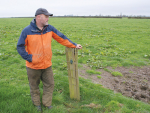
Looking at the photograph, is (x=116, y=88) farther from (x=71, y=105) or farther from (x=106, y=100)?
(x=71, y=105)

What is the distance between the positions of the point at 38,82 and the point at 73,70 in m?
1.03

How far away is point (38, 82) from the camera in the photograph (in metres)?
3.55

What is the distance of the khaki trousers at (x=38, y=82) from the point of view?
3.29 m

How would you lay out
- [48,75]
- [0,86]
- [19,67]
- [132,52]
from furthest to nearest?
[132,52] < [19,67] < [0,86] < [48,75]

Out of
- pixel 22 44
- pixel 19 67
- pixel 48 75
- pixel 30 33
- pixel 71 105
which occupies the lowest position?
pixel 71 105

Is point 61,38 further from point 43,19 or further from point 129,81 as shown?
point 129,81

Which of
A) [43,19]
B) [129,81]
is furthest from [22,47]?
[129,81]

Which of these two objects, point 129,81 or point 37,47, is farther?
point 129,81

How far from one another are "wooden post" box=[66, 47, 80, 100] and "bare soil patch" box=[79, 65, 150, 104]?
4.64 feet

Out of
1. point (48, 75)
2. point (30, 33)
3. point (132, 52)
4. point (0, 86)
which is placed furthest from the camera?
point (132, 52)

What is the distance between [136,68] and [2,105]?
5.89 metres

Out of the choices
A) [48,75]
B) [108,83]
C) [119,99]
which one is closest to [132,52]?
[108,83]

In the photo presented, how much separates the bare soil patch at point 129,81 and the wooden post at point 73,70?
142 centimetres

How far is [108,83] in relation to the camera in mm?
5164
